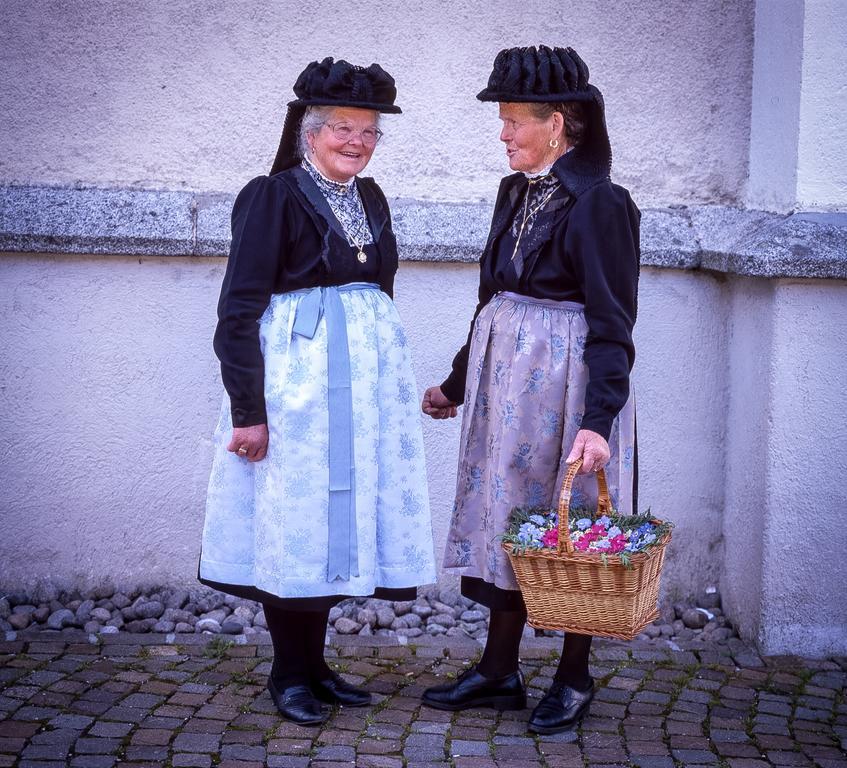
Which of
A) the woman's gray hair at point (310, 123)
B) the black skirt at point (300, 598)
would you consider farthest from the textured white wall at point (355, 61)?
the black skirt at point (300, 598)

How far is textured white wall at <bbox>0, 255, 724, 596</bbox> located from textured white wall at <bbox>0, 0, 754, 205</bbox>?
1.37ft

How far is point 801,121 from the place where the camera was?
4.51m

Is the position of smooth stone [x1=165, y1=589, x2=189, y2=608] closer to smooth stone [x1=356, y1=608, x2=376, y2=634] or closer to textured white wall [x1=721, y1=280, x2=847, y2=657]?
smooth stone [x1=356, y1=608, x2=376, y2=634]

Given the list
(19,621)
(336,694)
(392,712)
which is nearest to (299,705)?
(336,694)

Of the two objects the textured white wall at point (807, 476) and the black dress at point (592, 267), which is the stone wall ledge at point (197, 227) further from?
the black dress at point (592, 267)

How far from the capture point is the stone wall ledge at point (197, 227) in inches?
189

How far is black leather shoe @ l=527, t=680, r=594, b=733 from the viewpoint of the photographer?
3877mm

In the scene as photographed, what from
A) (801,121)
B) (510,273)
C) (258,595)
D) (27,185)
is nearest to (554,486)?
(510,273)

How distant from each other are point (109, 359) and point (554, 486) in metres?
2.10

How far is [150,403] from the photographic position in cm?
499

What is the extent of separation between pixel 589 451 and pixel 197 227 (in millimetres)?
2089

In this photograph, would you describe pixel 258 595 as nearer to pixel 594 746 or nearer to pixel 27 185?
pixel 594 746

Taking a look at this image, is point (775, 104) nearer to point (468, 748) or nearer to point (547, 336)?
point (547, 336)

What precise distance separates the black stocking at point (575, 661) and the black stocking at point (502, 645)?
168mm
